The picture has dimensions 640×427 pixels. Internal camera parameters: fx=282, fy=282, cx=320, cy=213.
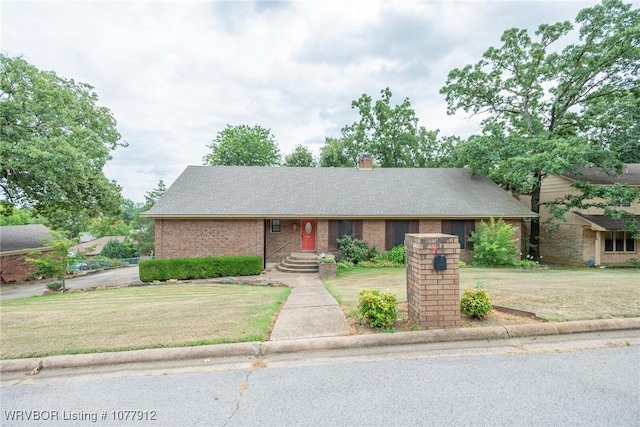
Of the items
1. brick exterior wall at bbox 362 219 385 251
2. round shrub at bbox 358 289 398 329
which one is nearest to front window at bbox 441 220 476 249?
brick exterior wall at bbox 362 219 385 251

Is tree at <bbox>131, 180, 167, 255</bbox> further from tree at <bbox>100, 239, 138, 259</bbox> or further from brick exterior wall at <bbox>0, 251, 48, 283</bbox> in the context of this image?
brick exterior wall at <bbox>0, 251, 48, 283</bbox>

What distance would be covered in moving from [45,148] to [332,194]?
12681mm

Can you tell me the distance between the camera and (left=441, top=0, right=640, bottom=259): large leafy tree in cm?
1339

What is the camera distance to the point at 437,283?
3.96 m

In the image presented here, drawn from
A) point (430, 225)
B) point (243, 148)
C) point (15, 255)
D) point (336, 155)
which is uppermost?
point (243, 148)

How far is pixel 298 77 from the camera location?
16469mm

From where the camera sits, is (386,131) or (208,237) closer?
(208,237)

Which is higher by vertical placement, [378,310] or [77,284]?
[378,310]

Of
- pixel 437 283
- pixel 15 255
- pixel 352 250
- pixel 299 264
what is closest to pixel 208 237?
pixel 299 264

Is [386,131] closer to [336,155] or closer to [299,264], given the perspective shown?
[336,155]

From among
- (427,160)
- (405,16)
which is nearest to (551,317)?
(405,16)

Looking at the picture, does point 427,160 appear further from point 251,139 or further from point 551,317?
point 551,317

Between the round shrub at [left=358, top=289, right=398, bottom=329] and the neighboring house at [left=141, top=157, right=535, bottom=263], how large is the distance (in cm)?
937

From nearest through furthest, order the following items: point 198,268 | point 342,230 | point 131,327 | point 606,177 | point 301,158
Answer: point 131,327 → point 198,268 → point 342,230 → point 606,177 → point 301,158
